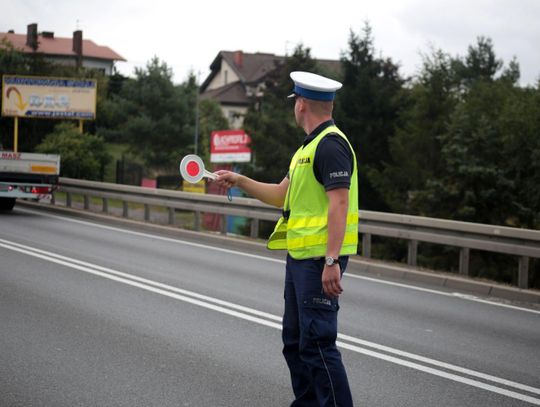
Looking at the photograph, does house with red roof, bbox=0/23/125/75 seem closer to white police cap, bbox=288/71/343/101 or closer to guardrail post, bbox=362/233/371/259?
guardrail post, bbox=362/233/371/259

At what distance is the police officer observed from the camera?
434cm

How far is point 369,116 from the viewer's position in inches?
1241

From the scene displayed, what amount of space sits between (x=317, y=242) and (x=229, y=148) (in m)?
22.6

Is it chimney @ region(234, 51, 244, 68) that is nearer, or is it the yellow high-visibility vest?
the yellow high-visibility vest

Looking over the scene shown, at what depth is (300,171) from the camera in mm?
4574

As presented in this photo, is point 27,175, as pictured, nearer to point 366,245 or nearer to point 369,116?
point 366,245

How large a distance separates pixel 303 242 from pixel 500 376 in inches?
110

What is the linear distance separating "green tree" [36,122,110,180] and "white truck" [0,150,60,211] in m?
9.90

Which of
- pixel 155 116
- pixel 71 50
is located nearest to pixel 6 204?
pixel 155 116

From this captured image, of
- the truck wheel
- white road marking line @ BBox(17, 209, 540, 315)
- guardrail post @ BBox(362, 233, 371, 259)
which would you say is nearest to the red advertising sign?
white road marking line @ BBox(17, 209, 540, 315)

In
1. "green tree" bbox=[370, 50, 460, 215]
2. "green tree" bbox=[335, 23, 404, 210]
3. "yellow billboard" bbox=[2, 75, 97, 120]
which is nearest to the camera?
"green tree" bbox=[370, 50, 460, 215]

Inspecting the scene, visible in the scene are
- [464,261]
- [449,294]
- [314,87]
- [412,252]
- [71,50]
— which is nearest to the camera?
[314,87]

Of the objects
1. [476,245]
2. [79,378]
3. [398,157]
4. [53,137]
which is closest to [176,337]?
[79,378]

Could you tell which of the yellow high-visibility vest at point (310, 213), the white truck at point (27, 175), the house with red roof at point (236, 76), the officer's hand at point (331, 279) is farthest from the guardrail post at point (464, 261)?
the house with red roof at point (236, 76)
